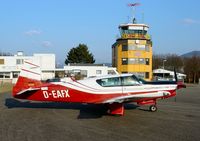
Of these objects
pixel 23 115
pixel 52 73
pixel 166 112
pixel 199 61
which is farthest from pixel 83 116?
pixel 199 61

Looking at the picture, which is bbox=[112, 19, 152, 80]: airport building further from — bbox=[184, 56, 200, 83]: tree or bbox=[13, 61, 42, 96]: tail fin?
bbox=[13, 61, 42, 96]: tail fin

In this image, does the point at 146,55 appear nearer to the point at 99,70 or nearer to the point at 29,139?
the point at 99,70

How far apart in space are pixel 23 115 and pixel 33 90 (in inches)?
65.7

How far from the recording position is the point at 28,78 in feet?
53.5

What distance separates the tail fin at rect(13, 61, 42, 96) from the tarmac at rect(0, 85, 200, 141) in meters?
1.21

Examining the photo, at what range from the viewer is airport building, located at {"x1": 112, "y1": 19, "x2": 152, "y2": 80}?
67.2 metres

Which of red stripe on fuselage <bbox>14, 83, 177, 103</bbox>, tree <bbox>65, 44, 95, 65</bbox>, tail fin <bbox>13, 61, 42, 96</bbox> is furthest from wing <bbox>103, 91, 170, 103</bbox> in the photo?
tree <bbox>65, 44, 95, 65</bbox>

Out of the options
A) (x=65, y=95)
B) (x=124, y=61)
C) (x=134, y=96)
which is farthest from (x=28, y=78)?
(x=124, y=61)

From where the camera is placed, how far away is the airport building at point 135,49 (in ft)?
220

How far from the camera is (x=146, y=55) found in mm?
68688

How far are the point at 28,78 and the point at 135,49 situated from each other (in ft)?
173

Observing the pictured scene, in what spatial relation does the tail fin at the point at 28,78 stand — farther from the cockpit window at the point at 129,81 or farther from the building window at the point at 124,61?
the building window at the point at 124,61

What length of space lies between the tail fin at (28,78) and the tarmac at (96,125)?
1.21 meters

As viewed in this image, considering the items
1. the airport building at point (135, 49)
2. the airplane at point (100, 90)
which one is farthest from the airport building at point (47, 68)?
the airplane at point (100, 90)
